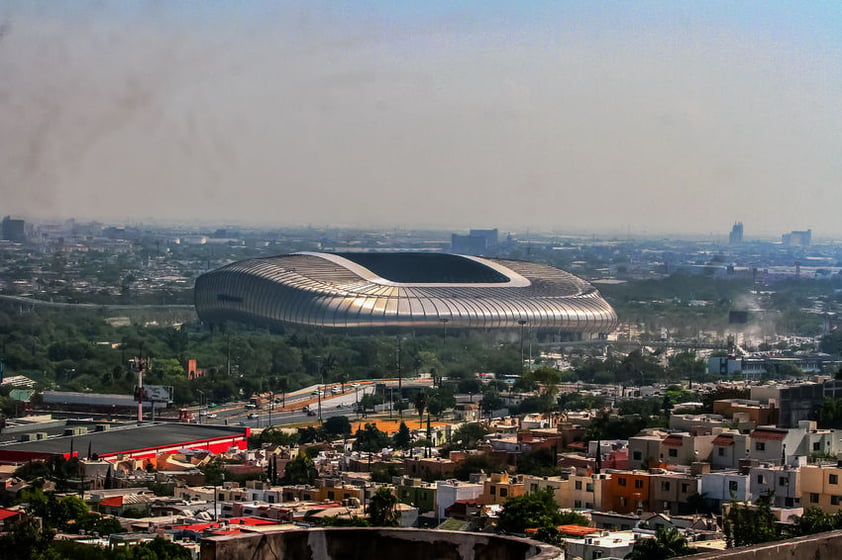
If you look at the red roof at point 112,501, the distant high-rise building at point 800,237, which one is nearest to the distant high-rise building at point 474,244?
the distant high-rise building at point 800,237

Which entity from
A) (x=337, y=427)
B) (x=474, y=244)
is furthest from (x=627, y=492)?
(x=474, y=244)

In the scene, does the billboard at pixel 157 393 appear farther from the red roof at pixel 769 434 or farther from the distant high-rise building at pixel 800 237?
the distant high-rise building at pixel 800 237

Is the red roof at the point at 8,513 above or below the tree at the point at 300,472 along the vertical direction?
above

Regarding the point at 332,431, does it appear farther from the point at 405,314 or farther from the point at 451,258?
the point at 451,258

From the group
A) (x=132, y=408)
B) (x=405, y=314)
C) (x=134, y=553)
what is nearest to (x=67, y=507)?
(x=134, y=553)

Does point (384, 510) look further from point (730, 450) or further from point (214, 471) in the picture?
point (214, 471)

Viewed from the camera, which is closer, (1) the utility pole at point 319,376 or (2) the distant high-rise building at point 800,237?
(1) the utility pole at point 319,376
